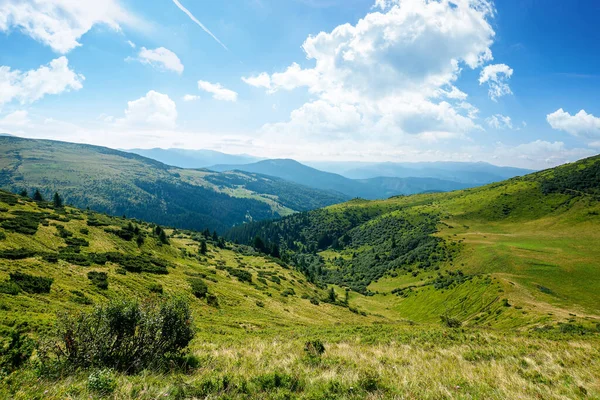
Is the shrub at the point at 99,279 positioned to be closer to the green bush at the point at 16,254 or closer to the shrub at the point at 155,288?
the shrub at the point at 155,288

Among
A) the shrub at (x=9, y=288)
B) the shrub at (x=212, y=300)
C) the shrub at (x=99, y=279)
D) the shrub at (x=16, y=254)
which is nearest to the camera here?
the shrub at (x=9, y=288)

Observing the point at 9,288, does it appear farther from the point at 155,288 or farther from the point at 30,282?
the point at 155,288

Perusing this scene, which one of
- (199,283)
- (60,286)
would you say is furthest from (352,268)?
(60,286)

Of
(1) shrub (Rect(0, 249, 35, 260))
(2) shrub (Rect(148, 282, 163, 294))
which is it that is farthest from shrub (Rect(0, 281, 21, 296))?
(2) shrub (Rect(148, 282, 163, 294))

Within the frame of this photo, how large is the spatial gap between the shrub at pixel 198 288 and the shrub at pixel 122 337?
73.2 feet

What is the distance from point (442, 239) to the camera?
121188mm

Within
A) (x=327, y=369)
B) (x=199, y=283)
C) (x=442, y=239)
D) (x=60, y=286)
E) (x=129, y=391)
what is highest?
(x=129, y=391)

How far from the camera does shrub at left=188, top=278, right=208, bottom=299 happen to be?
31.2 meters

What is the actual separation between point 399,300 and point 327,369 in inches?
3494

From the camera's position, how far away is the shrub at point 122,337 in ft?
27.4

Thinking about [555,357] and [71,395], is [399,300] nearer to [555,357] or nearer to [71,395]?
[555,357]

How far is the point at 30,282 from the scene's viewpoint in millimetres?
18750

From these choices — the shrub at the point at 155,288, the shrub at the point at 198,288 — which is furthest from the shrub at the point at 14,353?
the shrub at the point at 198,288

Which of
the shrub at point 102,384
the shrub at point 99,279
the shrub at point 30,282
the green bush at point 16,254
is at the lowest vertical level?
the shrub at point 99,279
